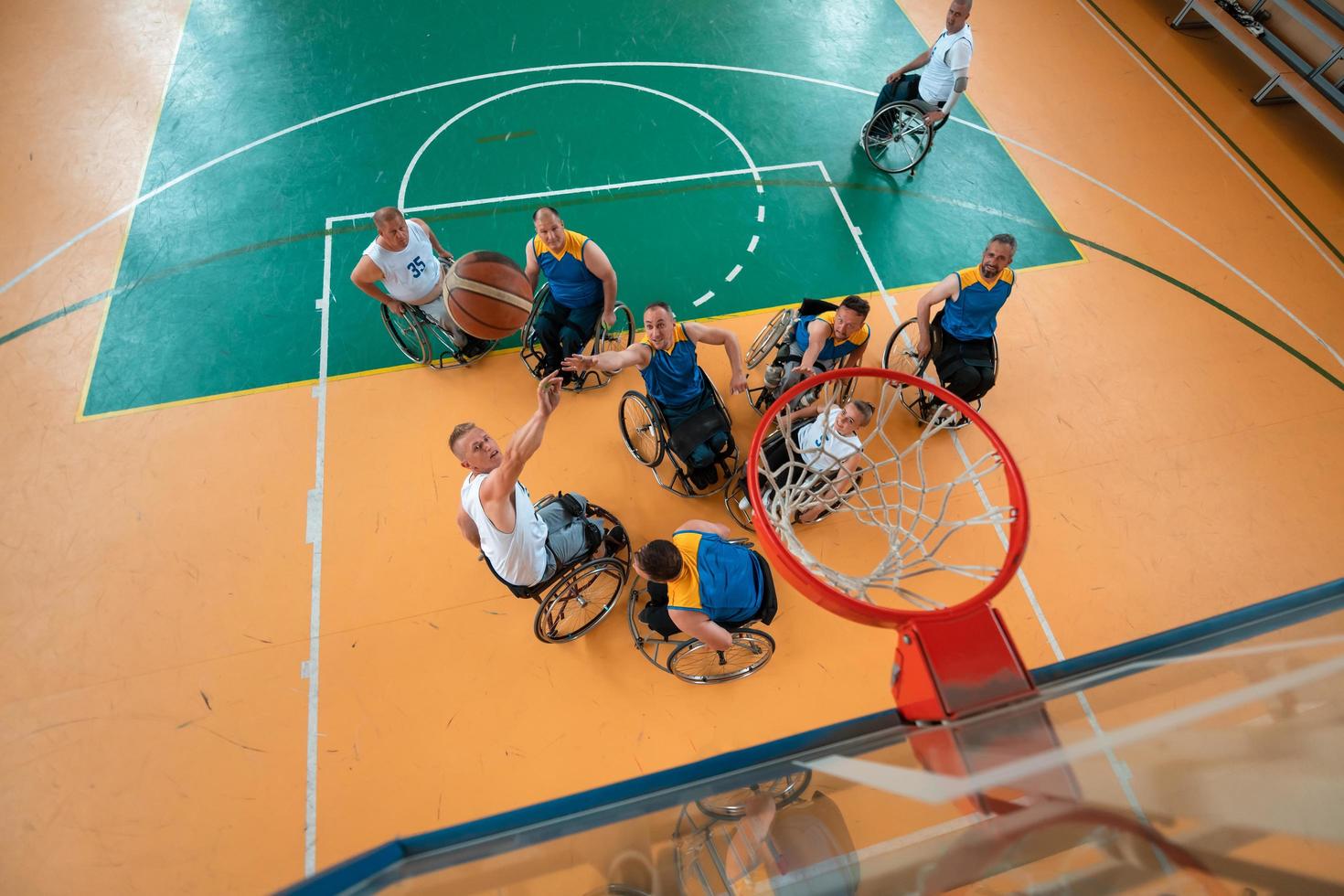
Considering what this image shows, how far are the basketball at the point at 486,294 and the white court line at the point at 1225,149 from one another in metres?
7.75

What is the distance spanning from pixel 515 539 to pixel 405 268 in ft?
8.29

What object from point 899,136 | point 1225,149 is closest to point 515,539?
point 899,136

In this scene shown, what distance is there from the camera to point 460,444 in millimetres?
3992

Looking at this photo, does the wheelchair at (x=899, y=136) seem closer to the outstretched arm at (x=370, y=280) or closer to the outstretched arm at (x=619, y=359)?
the outstretched arm at (x=619, y=359)

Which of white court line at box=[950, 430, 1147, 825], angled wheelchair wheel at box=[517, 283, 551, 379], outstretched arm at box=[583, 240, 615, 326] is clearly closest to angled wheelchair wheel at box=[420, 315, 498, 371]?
angled wheelchair wheel at box=[517, 283, 551, 379]

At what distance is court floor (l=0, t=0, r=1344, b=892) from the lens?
449 centimetres

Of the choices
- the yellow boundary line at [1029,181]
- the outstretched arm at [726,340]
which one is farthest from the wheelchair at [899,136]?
the outstretched arm at [726,340]

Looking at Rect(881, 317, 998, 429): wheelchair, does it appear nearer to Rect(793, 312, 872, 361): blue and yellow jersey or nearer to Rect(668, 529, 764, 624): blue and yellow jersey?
Rect(793, 312, 872, 361): blue and yellow jersey

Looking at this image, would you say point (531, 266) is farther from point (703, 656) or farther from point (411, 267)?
point (703, 656)

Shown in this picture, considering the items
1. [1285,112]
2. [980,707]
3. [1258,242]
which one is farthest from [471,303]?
[1285,112]

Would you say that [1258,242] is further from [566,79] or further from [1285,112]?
[566,79]

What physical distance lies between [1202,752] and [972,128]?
23.9 ft

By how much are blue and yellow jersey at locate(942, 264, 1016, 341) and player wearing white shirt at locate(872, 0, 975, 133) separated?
2.33m

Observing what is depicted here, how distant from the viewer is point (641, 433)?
5.63 meters
